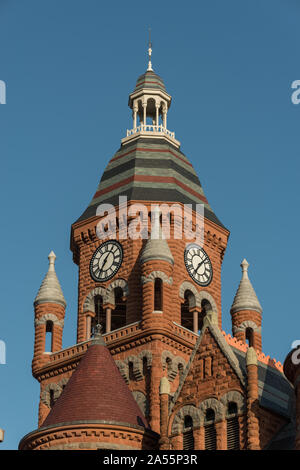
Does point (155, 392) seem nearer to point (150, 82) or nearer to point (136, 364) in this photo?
point (136, 364)

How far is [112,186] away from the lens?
3354 inches

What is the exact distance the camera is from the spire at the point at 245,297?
3332 inches

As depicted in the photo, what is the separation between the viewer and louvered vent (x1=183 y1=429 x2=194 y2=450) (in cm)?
6219

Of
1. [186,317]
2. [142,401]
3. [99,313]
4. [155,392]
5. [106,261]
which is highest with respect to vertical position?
[106,261]

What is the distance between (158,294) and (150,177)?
380 inches

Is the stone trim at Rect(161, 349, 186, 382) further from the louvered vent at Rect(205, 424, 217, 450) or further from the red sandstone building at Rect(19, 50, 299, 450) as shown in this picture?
the louvered vent at Rect(205, 424, 217, 450)

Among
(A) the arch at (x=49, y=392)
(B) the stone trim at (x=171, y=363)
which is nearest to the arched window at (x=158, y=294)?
(B) the stone trim at (x=171, y=363)

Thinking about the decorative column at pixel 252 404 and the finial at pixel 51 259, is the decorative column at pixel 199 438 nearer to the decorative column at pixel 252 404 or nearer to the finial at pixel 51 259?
the decorative column at pixel 252 404

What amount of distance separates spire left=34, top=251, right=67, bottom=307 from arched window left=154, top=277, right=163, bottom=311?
6.99 metres

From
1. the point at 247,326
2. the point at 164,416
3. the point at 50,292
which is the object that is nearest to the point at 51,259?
the point at 50,292

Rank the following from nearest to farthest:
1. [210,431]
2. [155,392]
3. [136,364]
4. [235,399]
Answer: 1. [235,399]
2. [210,431]
3. [155,392]
4. [136,364]

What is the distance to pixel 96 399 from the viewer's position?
209 feet
